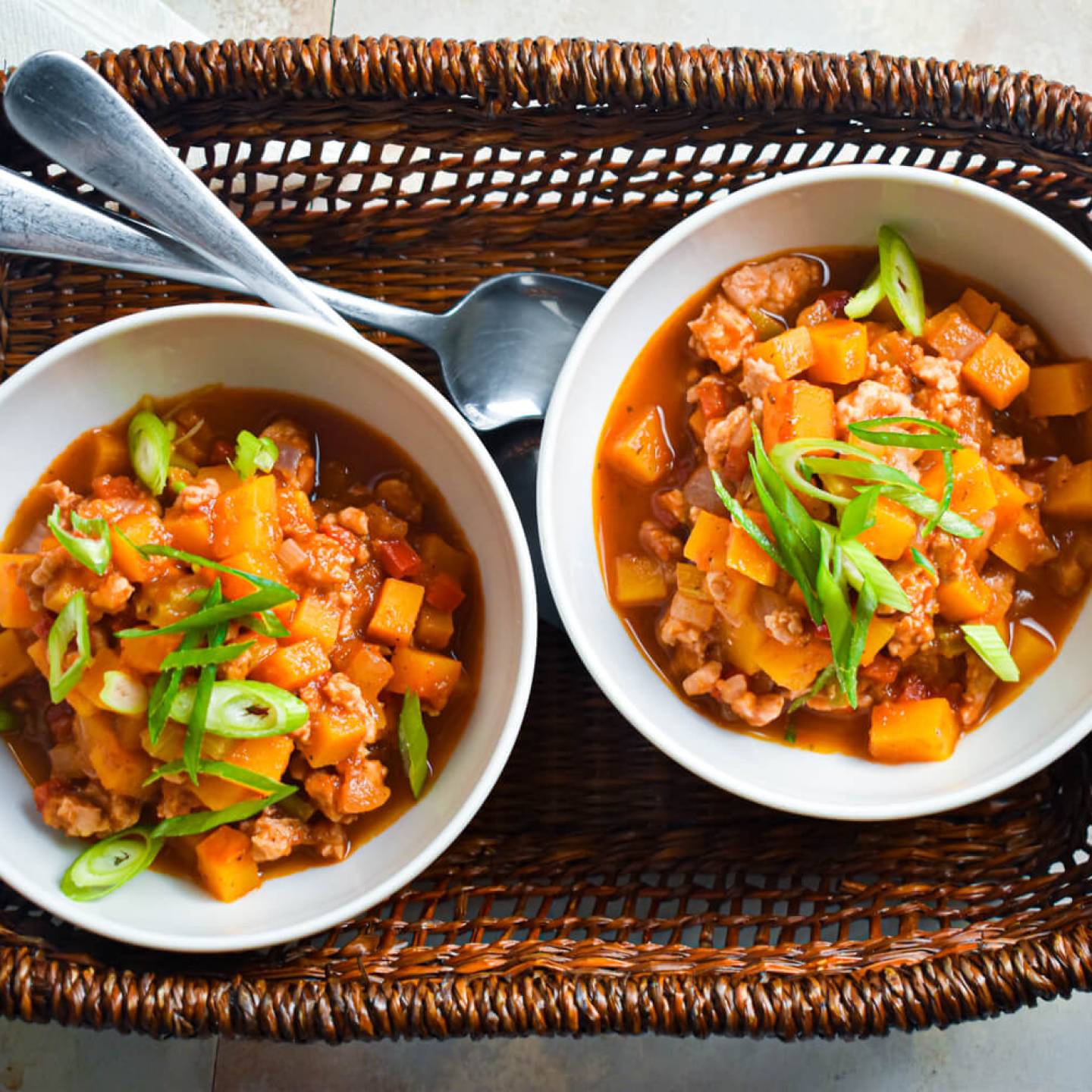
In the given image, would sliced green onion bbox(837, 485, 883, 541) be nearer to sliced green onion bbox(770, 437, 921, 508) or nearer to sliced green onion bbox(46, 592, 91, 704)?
sliced green onion bbox(770, 437, 921, 508)

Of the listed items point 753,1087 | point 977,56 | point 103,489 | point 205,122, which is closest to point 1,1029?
point 103,489

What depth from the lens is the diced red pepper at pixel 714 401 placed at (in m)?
2.66

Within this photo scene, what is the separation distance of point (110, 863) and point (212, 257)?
145 cm

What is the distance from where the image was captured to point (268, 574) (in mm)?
2436

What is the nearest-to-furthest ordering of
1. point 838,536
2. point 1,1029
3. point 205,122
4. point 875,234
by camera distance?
point 838,536
point 875,234
point 205,122
point 1,1029

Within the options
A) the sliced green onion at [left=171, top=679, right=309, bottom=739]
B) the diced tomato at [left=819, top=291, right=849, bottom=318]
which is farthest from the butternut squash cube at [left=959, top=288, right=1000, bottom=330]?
the sliced green onion at [left=171, top=679, right=309, bottom=739]

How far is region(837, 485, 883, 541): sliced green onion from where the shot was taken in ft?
7.57

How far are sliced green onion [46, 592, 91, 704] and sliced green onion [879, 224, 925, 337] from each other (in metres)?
1.96

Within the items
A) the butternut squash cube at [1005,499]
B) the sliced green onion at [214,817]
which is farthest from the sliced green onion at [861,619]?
the sliced green onion at [214,817]

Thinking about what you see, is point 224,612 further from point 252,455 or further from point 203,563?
point 252,455

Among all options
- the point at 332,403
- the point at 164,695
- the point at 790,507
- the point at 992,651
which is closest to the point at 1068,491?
the point at 992,651

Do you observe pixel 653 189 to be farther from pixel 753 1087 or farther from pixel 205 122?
pixel 753 1087

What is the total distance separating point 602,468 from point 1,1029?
2.40m

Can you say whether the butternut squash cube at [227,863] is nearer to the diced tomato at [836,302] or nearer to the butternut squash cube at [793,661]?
the butternut squash cube at [793,661]
